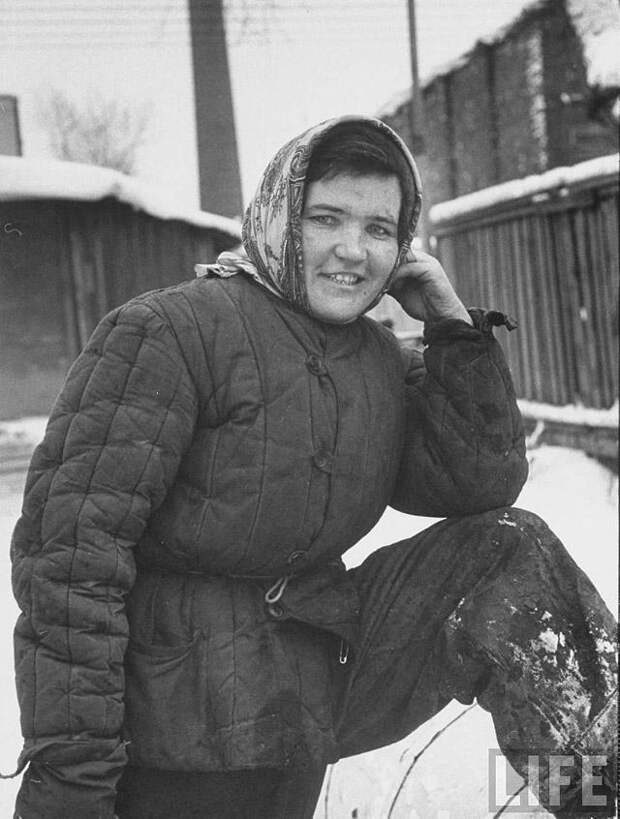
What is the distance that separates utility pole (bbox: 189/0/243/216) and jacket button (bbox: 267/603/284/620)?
94.6 inches

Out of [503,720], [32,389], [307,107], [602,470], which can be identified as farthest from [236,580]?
[32,389]

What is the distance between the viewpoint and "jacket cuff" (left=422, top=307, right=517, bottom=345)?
5.79 ft

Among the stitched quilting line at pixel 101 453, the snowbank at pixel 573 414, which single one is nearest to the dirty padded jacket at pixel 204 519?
the stitched quilting line at pixel 101 453

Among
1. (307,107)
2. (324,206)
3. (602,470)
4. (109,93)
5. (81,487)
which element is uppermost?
(109,93)

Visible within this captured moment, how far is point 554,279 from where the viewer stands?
5.49 metres

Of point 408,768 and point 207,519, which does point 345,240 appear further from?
point 408,768

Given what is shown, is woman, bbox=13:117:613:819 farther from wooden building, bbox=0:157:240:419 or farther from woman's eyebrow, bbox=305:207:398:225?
wooden building, bbox=0:157:240:419

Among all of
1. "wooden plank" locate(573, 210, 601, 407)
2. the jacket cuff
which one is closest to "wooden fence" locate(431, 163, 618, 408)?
"wooden plank" locate(573, 210, 601, 407)

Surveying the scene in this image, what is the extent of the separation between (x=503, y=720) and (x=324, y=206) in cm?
99

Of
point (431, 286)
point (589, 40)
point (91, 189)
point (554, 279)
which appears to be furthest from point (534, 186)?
point (431, 286)

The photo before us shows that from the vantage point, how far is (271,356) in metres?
1.58

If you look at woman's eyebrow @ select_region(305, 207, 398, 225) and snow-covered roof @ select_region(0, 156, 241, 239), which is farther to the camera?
snow-covered roof @ select_region(0, 156, 241, 239)

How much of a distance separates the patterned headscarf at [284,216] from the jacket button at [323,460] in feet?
0.89

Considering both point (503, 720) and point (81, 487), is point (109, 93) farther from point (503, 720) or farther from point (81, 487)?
point (503, 720)
